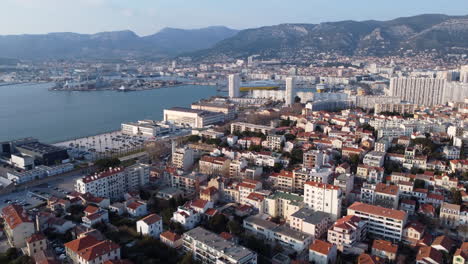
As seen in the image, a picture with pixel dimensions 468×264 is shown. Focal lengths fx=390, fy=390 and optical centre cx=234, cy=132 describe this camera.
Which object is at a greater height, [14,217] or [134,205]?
[14,217]

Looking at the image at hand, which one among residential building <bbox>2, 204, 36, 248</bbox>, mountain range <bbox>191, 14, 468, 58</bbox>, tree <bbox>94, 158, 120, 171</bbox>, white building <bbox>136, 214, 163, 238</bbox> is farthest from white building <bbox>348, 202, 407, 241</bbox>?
mountain range <bbox>191, 14, 468, 58</bbox>

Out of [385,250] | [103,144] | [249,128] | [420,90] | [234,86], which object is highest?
[420,90]

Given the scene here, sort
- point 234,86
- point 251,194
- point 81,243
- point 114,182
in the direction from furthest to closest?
point 234,86
point 114,182
point 251,194
point 81,243

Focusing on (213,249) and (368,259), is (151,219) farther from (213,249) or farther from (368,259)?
(368,259)

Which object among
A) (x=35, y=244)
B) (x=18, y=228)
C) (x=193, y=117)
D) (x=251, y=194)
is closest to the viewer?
(x=35, y=244)

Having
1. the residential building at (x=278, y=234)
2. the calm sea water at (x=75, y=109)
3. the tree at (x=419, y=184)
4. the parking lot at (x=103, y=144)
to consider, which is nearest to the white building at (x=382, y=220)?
the residential building at (x=278, y=234)

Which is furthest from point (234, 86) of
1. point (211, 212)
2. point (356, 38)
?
point (356, 38)

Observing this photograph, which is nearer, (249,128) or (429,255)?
(429,255)

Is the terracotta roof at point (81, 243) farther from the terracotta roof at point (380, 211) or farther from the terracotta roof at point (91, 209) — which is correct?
the terracotta roof at point (380, 211)
